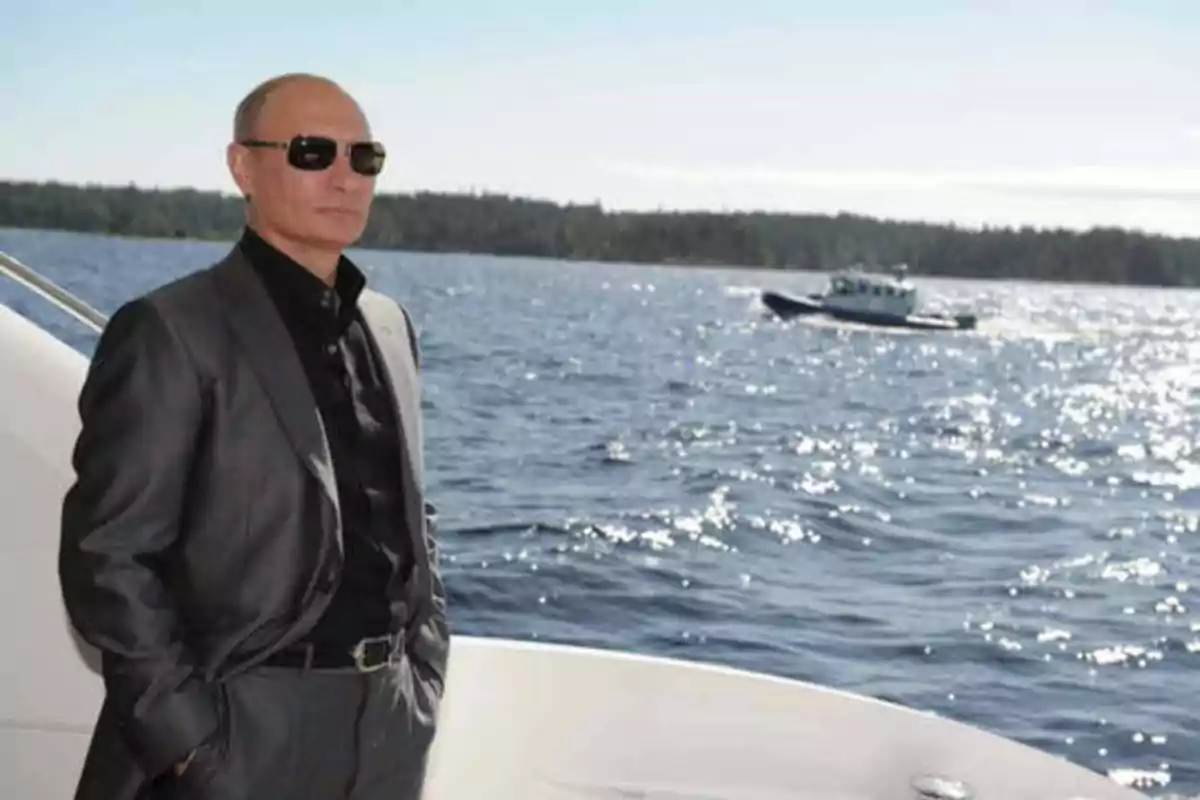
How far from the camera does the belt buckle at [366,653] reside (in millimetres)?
1062

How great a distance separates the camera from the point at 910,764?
1.84 metres

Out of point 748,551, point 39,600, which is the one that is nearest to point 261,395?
point 39,600

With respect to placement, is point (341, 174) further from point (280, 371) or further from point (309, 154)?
point (280, 371)

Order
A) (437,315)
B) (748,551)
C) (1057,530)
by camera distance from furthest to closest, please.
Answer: (437,315) → (1057,530) → (748,551)

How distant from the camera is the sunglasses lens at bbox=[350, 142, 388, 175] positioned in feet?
3.54

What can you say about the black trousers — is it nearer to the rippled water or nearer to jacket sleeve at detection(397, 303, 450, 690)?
jacket sleeve at detection(397, 303, 450, 690)

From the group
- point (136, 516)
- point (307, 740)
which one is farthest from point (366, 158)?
point (307, 740)

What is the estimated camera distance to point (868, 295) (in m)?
26.6

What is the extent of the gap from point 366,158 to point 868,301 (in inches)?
1019

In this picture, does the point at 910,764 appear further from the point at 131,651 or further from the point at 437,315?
the point at 437,315

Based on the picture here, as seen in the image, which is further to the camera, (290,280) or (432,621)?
(432,621)

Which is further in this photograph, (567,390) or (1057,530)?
(567,390)

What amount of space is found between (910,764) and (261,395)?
3.63 ft

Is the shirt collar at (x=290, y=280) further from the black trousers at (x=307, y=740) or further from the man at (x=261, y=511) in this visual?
the black trousers at (x=307, y=740)
